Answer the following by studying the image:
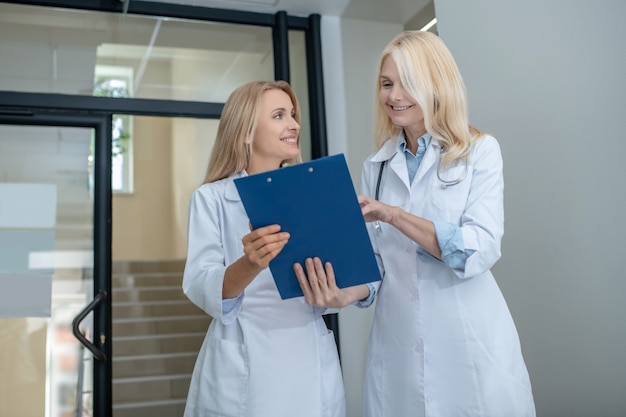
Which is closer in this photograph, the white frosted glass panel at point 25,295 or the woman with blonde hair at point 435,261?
the woman with blonde hair at point 435,261

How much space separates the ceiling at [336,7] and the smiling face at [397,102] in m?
2.30

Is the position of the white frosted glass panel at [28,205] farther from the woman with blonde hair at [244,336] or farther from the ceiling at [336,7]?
the woman with blonde hair at [244,336]

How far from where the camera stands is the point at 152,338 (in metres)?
6.23

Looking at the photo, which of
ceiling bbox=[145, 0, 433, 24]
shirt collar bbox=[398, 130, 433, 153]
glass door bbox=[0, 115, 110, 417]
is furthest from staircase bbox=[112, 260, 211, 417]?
shirt collar bbox=[398, 130, 433, 153]

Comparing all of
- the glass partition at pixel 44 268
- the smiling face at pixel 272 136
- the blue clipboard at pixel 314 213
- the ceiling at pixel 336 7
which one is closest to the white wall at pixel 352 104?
the ceiling at pixel 336 7

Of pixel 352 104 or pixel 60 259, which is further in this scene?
pixel 352 104

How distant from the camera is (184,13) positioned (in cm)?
391

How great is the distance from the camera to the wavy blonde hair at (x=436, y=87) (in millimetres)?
1691

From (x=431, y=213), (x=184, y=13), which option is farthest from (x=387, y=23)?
(x=431, y=213)

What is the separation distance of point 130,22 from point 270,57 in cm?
89

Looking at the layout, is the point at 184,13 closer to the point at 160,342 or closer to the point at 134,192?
the point at 160,342

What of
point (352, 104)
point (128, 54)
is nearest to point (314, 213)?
point (352, 104)

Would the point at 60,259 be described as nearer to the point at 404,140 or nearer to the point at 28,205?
the point at 28,205

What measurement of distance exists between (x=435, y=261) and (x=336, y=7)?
2787 mm
